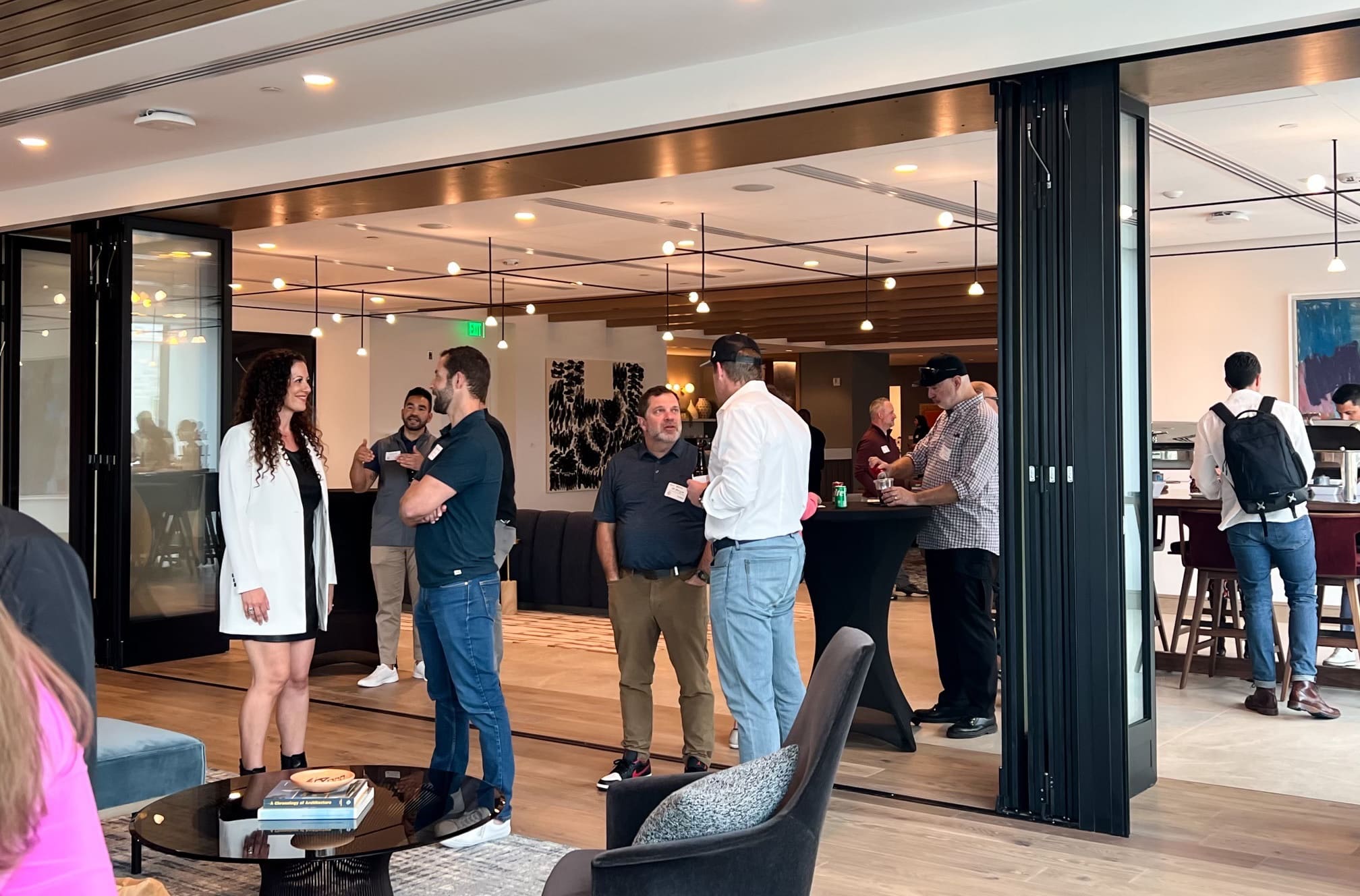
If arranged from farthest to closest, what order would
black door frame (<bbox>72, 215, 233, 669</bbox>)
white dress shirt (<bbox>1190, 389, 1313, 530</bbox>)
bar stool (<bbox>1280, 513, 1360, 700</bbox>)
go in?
black door frame (<bbox>72, 215, 233, 669</bbox>) < bar stool (<bbox>1280, 513, 1360, 700</bbox>) < white dress shirt (<bbox>1190, 389, 1313, 530</bbox>)

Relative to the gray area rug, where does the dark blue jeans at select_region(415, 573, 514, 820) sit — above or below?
above

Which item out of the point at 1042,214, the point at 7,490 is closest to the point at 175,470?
the point at 7,490

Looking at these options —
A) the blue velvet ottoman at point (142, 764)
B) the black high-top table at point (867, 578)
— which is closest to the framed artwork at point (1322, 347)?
the black high-top table at point (867, 578)

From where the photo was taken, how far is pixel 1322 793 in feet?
16.0

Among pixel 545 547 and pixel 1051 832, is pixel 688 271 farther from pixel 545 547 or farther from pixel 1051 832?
pixel 1051 832

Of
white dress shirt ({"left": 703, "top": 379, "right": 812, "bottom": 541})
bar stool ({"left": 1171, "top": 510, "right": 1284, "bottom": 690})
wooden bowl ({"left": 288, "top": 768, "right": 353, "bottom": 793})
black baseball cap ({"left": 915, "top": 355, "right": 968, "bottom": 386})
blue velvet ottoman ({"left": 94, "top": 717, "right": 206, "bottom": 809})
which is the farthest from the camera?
bar stool ({"left": 1171, "top": 510, "right": 1284, "bottom": 690})

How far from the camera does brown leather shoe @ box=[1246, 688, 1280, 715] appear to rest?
6340 millimetres

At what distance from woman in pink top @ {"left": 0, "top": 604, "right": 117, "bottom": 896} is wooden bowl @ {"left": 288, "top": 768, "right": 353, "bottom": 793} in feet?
6.37

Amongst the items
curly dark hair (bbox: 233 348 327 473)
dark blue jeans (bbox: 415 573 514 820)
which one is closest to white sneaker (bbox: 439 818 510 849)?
dark blue jeans (bbox: 415 573 514 820)

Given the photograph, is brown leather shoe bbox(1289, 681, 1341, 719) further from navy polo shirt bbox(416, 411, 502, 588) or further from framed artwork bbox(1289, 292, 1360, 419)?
framed artwork bbox(1289, 292, 1360, 419)

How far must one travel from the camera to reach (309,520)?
4.67 m

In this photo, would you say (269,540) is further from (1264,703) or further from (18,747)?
(1264,703)

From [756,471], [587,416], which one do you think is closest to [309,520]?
[756,471]

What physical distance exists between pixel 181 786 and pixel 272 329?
40.7 feet
